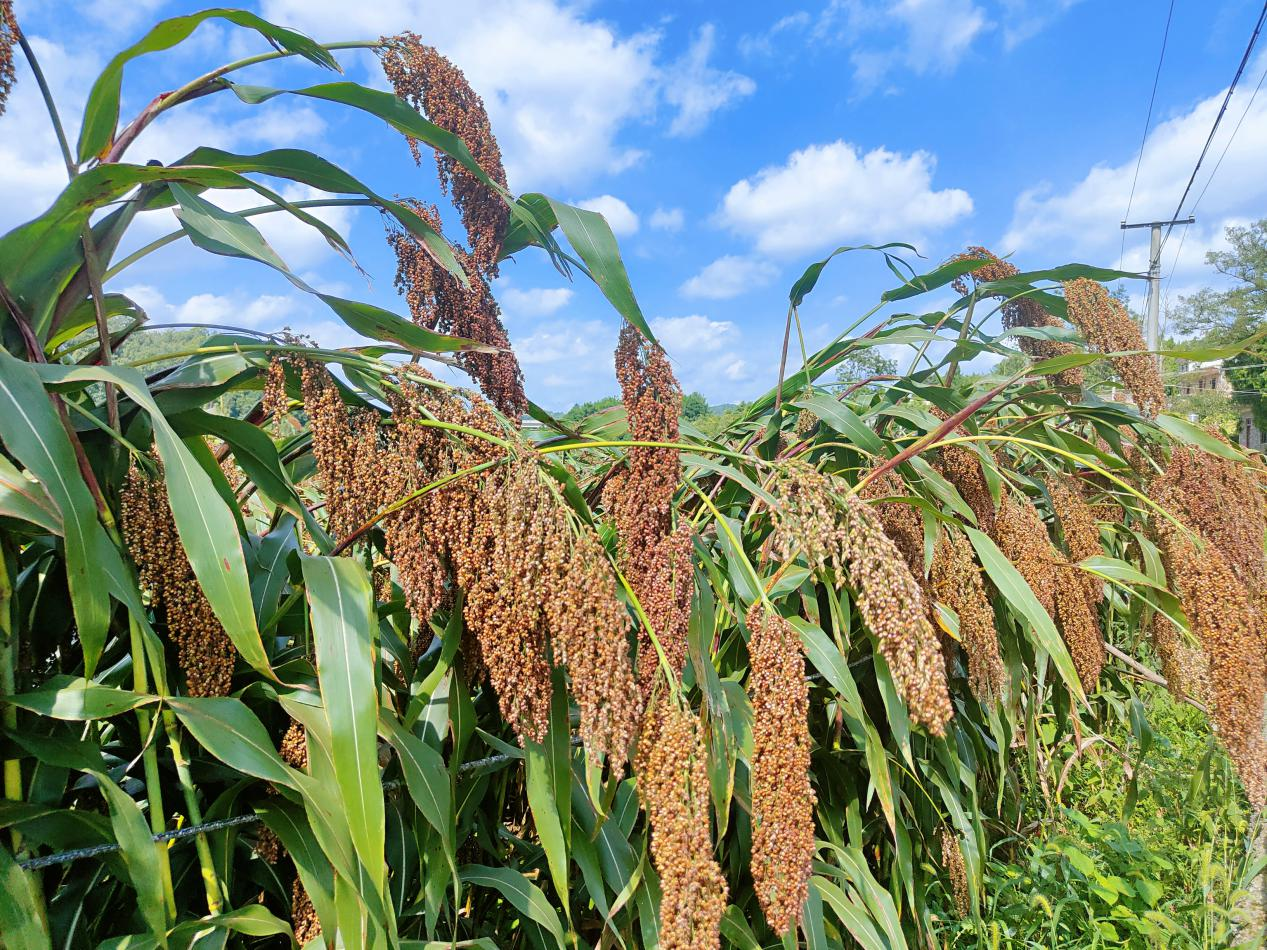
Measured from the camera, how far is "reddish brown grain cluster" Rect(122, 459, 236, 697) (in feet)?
3.05

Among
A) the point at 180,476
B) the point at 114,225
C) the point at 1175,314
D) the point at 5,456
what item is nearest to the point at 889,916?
the point at 180,476

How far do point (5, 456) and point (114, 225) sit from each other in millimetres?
344

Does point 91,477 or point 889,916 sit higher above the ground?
point 91,477

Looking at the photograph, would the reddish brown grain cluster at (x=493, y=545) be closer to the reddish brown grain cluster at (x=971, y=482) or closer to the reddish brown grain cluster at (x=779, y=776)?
the reddish brown grain cluster at (x=779, y=776)

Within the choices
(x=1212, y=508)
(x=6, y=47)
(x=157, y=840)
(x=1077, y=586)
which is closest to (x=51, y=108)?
(x=6, y=47)

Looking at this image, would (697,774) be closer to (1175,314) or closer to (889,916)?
(889,916)

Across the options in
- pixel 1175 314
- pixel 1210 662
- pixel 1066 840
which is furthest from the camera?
pixel 1175 314

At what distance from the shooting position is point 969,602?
4.99ft

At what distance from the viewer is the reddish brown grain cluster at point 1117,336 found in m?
1.88

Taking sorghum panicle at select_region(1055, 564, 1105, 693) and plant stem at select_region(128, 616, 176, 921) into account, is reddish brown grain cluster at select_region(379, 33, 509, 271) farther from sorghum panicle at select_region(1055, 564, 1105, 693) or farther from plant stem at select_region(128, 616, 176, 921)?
sorghum panicle at select_region(1055, 564, 1105, 693)

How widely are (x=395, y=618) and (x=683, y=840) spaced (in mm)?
695

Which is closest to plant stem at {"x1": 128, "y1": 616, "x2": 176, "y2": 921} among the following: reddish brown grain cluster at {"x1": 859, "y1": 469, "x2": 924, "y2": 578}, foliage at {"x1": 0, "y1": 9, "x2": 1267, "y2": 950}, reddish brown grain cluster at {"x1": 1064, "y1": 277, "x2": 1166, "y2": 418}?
foliage at {"x1": 0, "y1": 9, "x2": 1267, "y2": 950}

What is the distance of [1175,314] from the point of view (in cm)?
4422

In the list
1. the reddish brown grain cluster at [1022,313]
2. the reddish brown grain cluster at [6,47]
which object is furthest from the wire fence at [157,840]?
the reddish brown grain cluster at [1022,313]
